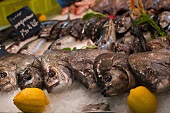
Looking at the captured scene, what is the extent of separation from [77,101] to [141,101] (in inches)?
13.7

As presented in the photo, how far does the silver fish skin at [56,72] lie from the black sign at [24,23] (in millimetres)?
891

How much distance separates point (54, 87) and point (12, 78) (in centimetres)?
29

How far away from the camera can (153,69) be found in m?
1.15

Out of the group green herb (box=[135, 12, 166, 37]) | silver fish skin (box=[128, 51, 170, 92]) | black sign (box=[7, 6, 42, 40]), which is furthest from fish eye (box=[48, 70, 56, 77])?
black sign (box=[7, 6, 42, 40])

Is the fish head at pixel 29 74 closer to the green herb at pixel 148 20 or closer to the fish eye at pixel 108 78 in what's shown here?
the fish eye at pixel 108 78

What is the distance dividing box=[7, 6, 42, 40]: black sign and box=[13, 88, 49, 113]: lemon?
3.76ft

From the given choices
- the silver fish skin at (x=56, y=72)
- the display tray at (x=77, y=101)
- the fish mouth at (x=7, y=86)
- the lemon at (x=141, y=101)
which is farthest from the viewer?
the fish mouth at (x=7, y=86)

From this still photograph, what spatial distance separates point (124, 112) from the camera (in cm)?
121

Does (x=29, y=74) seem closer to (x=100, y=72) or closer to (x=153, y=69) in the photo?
(x=100, y=72)

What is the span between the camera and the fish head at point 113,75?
1.18 m

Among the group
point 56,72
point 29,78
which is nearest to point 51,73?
point 56,72

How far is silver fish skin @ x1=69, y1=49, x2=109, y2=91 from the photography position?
4.29 ft

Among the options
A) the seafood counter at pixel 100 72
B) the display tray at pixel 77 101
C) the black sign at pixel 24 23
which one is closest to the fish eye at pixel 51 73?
the seafood counter at pixel 100 72

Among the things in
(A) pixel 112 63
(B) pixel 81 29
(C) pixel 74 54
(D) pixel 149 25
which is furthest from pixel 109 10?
(A) pixel 112 63
